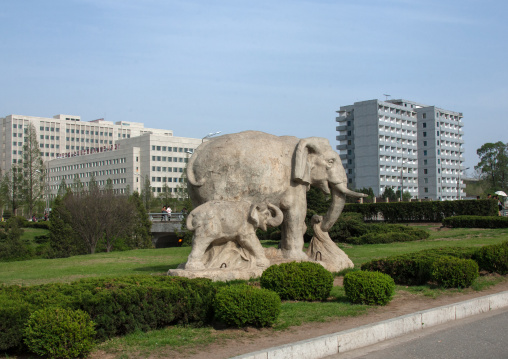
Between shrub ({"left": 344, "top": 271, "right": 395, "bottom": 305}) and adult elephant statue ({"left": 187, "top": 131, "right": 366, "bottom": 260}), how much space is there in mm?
3270

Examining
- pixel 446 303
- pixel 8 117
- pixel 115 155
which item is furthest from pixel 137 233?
pixel 8 117

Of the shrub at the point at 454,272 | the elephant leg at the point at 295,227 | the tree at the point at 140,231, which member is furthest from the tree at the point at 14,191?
the shrub at the point at 454,272

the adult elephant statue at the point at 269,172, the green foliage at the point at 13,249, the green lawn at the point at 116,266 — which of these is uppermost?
the adult elephant statue at the point at 269,172

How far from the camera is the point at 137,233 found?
38281 millimetres

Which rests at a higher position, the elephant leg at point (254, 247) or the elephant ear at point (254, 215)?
the elephant ear at point (254, 215)

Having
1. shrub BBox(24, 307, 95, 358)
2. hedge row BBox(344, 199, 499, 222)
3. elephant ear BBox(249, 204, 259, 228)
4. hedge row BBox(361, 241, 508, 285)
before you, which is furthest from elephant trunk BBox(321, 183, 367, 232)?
hedge row BBox(344, 199, 499, 222)

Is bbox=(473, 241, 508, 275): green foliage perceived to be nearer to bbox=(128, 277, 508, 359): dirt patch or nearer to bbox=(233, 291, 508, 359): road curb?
bbox=(233, 291, 508, 359): road curb

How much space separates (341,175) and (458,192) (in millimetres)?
108970

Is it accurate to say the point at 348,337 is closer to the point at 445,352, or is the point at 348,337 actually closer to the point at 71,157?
the point at 445,352

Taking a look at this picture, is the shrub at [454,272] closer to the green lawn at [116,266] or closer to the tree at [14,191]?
the green lawn at [116,266]

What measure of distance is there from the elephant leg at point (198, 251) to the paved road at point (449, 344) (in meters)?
4.62

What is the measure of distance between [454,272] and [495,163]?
77.2m

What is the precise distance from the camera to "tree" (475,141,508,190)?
259 ft

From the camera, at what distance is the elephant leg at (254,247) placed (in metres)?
11.5
